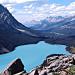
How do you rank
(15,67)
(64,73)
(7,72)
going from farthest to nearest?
(15,67)
(7,72)
(64,73)

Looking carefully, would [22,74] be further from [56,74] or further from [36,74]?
[56,74]

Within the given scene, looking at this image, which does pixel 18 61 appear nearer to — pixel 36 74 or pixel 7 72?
pixel 7 72

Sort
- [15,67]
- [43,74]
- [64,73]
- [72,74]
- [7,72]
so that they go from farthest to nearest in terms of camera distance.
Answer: [15,67] → [7,72] → [43,74] → [64,73] → [72,74]

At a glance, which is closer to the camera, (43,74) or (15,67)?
(43,74)

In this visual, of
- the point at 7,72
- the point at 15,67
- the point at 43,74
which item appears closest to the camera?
the point at 43,74

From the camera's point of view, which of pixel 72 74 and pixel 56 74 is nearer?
pixel 72 74

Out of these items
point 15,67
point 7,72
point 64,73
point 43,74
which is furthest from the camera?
point 15,67

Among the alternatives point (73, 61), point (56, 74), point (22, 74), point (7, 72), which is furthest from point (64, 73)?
point (73, 61)


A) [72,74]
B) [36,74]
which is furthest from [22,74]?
[72,74]
